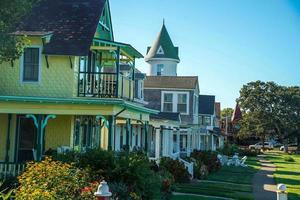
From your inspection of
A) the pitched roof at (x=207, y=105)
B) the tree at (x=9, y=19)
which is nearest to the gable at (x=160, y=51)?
the pitched roof at (x=207, y=105)

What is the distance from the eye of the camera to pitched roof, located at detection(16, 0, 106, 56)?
2164 cm

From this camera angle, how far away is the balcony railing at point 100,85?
70.1ft

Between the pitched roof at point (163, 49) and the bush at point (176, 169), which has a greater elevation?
the pitched roof at point (163, 49)

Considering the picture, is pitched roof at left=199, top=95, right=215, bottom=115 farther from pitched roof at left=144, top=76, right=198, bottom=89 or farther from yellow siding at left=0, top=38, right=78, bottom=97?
yellow siding at left=0, top=38, right=78, bottom=97

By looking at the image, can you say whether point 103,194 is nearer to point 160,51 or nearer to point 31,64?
point 31,64

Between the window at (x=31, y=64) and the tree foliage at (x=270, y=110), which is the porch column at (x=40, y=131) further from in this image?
the tree foliage at (x=270, y=110)

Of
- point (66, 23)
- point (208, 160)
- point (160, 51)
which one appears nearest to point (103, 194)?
point (66, 23)

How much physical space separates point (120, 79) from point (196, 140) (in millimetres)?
28437

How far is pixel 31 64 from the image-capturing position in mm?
21953

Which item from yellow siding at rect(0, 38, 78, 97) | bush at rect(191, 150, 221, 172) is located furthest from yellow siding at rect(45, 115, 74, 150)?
bush at rect(191, 150, 221, 172)

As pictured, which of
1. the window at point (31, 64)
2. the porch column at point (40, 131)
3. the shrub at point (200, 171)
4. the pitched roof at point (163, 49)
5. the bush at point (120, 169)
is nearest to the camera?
the bush at point (120, 169)

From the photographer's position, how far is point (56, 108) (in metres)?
20.0

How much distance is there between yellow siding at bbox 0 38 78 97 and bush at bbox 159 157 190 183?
695 centimetres

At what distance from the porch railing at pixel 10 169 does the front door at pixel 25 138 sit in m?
2.83
